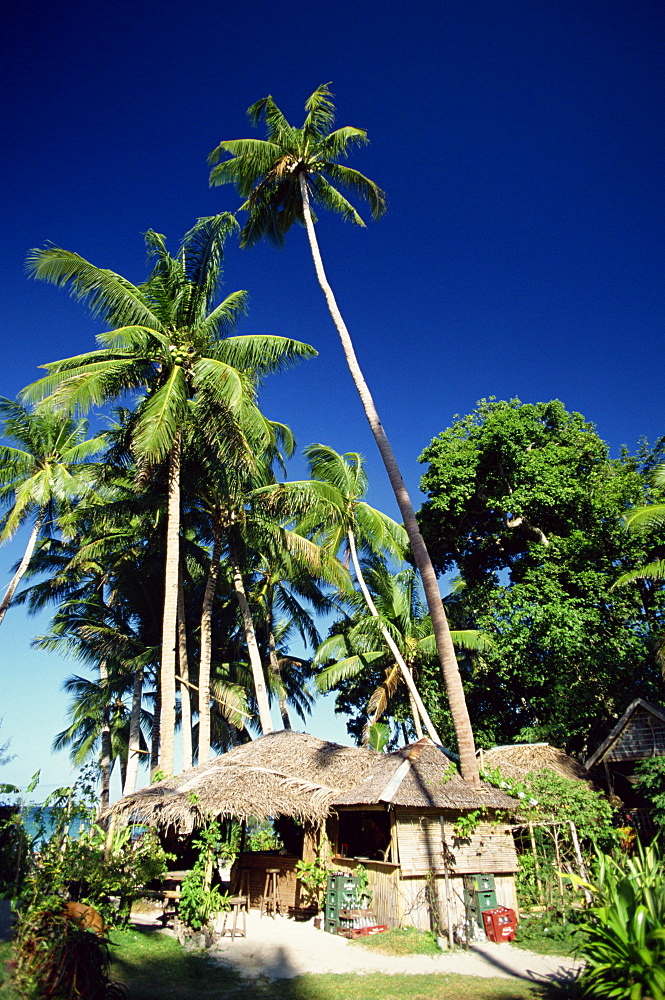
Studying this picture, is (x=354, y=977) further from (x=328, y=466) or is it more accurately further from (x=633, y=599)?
(x=328, y=466)

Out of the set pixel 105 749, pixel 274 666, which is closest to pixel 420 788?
pixel 274 666

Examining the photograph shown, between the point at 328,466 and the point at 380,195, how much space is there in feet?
30.4

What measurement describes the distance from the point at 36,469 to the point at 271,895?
52.0 ft

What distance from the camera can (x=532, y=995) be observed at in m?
7.03

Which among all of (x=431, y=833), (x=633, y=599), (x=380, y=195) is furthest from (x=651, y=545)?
(x=380, y=195)

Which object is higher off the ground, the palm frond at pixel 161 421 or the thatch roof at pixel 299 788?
the palm frond at pixel 161 421

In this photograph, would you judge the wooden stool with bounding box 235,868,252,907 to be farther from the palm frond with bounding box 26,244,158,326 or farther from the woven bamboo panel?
the palm frond with bounding box 26,244,158,326

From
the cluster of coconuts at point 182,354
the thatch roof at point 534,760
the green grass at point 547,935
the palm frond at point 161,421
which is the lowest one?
the green grass at point 547,935

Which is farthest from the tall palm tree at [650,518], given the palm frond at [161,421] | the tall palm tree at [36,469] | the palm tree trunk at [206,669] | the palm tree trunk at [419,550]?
the tall palm tree at [36,469]

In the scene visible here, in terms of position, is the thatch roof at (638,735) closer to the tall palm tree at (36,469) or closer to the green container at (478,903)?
the green container at (478,903)

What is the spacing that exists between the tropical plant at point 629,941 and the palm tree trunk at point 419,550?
4961mm

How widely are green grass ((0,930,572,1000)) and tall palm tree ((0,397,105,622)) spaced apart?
1413 cm

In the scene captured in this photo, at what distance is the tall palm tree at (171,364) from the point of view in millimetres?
13461

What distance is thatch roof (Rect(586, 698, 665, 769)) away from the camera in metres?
14.5
